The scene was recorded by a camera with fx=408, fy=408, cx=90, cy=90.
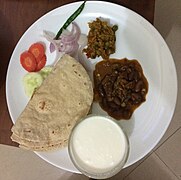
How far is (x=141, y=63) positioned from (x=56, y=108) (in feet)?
A: 1.06

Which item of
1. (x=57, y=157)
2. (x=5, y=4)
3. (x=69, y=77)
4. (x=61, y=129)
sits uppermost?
(x=5, y=4)

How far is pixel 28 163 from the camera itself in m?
1.65

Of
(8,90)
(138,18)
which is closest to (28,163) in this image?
(8,90)

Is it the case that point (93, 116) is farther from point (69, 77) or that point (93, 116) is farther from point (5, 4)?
point (5, 4)

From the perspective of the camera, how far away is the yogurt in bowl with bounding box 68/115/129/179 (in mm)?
1271

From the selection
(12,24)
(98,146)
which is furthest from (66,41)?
(98,146)

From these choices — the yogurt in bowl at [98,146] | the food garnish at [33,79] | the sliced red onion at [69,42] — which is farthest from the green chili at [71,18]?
the yogurt in bowl at [98,146]

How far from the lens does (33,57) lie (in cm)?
137

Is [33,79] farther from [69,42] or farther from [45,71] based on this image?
[69,42]

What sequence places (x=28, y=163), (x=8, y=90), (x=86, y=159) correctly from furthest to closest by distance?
(x=28, y=163) < (x=8, y=90) < (x=86, y=159)

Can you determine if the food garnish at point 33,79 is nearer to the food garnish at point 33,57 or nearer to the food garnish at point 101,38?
the food garnish at point 33,57

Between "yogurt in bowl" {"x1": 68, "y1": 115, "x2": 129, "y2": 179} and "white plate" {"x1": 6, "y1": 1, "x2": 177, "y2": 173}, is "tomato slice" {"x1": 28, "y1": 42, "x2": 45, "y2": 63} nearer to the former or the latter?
"white plate" {"x1": 6, "y1": 1, "x2": 177, "y2": 173}

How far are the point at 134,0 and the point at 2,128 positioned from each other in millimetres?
638

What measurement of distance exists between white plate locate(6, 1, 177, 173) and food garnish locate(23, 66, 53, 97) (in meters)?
0.02
